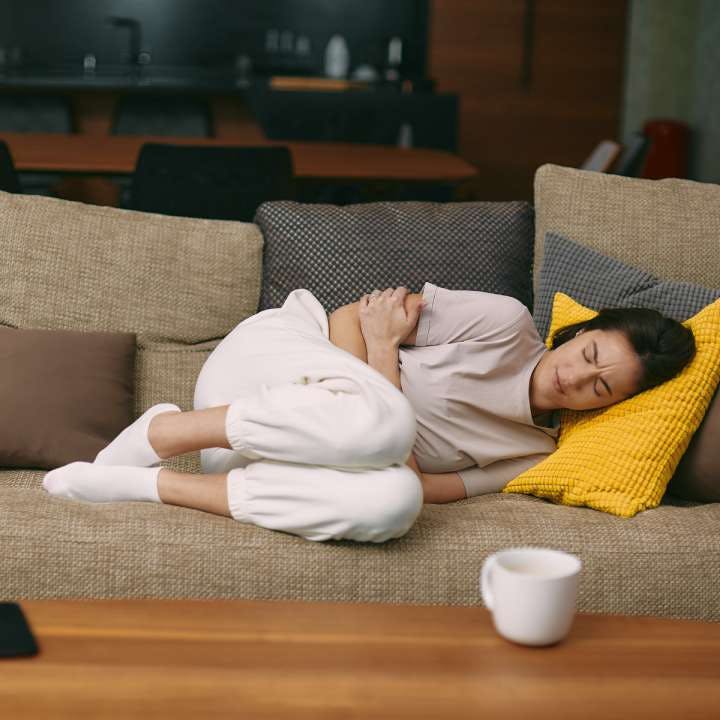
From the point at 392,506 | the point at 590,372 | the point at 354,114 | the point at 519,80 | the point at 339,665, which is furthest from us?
the point at 519,80

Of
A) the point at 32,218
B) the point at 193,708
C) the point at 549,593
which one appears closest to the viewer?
the point at 193,708

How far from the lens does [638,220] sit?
7.75 feet

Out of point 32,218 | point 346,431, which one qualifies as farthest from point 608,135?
point 346,431

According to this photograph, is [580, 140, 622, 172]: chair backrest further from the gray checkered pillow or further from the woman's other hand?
the woman's other hand

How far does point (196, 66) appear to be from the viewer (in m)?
6.98

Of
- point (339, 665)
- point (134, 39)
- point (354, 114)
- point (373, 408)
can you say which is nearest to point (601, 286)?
point (373, 408)

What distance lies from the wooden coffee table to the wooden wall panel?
5367 mm

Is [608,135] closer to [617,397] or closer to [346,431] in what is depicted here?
[617,397]

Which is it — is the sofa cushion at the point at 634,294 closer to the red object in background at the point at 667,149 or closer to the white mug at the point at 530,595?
the white mug at the point at 530,595

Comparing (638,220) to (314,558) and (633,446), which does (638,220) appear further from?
(314,558)

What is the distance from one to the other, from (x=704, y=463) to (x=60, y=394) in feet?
3.93

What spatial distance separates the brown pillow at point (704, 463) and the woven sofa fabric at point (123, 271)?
3.12ft

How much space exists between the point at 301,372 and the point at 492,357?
A: 14.4 inches

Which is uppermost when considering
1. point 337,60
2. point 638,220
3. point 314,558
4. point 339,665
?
point 337,60
